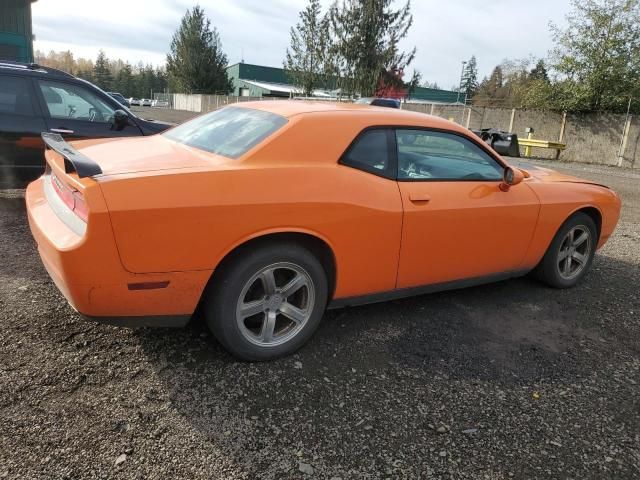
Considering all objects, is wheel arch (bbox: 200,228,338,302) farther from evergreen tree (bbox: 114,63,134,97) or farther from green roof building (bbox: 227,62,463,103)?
evergreen tree (bbox: 114,63,134,97)

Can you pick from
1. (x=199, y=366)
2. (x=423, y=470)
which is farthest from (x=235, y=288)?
(x=423, y=470)

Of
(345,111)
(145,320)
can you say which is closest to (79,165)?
(145,320)

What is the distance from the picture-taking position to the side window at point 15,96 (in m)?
5.50

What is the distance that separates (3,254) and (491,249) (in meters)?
4.08

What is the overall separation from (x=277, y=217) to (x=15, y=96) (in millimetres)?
4511

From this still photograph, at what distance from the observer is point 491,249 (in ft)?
12.2

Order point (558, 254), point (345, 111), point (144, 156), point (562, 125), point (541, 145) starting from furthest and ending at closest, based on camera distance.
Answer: point (562, 125) → point (541, 145) → point (558, 254) → point (345, 111) → point (144, 156)

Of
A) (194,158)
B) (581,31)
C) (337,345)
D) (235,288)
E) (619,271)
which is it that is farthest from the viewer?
(581,31)

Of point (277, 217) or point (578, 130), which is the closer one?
point (277, 217)

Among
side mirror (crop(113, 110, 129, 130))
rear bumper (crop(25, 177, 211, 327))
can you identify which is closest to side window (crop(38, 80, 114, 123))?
side mirror (crop(113, 110, 129, 130))

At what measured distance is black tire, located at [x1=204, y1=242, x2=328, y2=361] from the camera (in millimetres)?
2678

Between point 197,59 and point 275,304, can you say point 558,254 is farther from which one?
point 197,59

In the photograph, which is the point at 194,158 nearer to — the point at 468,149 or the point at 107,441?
the point at 107,441

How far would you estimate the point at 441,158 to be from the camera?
3621mm
